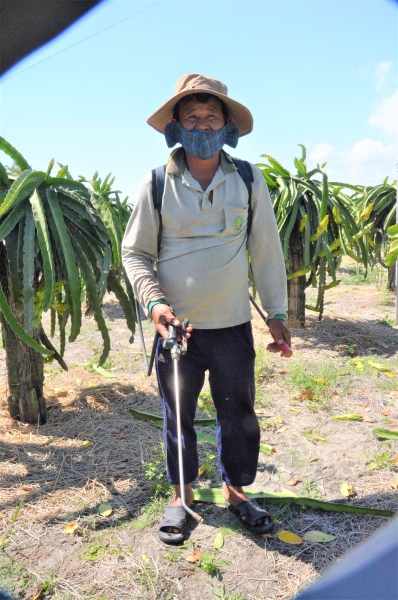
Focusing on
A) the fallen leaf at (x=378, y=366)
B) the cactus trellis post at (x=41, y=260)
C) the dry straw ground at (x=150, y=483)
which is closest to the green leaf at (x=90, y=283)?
the cactus trellis post at (x=41, y=260)

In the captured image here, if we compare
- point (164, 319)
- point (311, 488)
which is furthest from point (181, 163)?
point (311, 488)

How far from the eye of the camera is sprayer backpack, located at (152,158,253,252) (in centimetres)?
226

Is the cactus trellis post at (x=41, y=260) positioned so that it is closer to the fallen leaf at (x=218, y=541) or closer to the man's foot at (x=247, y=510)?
the man's foot at (x=247, y=510)

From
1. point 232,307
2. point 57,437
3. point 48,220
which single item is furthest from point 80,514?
point 48,220

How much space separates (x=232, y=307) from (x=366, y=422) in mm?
1990

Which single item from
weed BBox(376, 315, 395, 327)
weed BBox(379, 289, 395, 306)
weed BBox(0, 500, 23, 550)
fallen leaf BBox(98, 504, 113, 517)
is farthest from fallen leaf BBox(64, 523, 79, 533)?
weed BBox(379, 289, 395, 306)

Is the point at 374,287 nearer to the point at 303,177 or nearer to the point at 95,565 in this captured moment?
the point at 303,177

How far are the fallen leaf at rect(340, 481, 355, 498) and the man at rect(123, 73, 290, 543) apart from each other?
563 mm

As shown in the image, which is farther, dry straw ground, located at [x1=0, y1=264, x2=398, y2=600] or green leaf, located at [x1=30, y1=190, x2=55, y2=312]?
green leaf, located at [x1=30, y1=190, x2=55, y2=312]

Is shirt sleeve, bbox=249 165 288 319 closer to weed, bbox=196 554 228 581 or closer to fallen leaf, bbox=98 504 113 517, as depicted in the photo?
weed, bbox=196 554 228 581

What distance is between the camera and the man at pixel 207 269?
2.24 metres

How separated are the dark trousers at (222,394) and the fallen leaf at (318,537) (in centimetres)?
38

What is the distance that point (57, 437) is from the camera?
341 centimetres

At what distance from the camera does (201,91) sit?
86.6 inches
